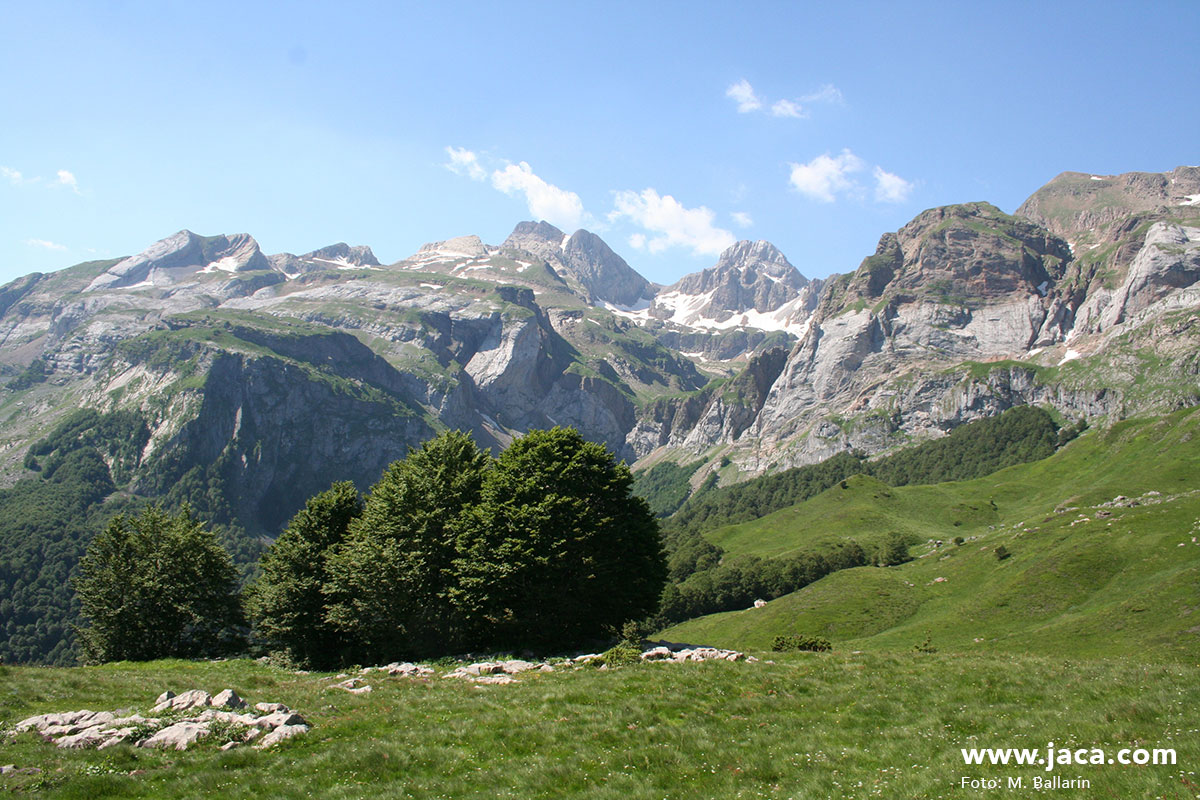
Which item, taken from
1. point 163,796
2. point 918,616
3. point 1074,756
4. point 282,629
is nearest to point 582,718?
point 163,796

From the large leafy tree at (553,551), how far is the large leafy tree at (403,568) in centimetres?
265

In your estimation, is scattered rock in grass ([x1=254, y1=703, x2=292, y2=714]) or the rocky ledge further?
scattered rock in grass ([x1=254, y1=703, x2=292, y2=714])

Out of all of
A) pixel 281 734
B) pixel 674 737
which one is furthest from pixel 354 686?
pixel 674 737

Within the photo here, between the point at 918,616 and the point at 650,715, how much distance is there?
10624cm

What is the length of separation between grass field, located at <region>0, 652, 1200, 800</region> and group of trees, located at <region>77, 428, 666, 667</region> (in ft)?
49.5

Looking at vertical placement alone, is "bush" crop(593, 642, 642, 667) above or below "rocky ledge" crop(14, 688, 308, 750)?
below

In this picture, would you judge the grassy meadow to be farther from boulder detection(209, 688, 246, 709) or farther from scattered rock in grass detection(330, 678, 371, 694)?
boulder detection(209, 688, 246, 709)

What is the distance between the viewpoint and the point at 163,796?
15008mm

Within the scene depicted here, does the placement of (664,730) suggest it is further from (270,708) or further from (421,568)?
(421,568)

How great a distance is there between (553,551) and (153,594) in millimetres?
34690

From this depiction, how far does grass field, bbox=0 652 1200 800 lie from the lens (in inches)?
609

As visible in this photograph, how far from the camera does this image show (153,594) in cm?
5222

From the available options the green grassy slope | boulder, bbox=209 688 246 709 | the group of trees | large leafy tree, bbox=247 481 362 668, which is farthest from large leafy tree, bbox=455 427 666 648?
the green grassy slope

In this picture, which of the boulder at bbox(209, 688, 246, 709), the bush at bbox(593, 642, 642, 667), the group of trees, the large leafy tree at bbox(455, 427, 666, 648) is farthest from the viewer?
the group of trees
